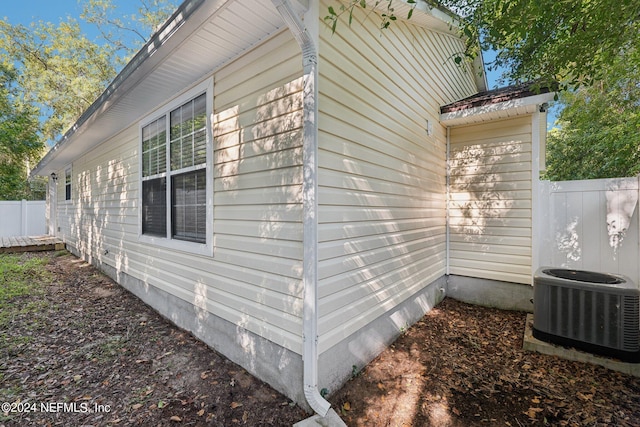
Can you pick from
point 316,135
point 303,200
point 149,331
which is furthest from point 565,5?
point 149,331

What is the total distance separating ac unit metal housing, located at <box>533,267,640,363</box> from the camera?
2787mm

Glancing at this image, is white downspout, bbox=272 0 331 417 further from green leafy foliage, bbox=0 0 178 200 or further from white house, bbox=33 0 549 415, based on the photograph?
green leafy foliage, bbox=0 0 178 200

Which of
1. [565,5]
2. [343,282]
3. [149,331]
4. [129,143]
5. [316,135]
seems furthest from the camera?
[129,143]

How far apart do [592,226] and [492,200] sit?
4.24 feet

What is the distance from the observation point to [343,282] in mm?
2648

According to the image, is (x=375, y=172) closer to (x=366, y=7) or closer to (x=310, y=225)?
(x=310, y=225)

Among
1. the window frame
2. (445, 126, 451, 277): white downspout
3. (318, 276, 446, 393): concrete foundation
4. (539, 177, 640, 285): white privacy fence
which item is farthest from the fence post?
(539, 177, 640, 285): white privacy fence

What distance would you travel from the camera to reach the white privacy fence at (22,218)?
42.4ft

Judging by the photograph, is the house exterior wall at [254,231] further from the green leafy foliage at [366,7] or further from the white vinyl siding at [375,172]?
the green leafy foliage at [366,7]

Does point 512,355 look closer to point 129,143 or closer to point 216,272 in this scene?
point 216,272

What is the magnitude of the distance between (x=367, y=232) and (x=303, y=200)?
1.03 meters

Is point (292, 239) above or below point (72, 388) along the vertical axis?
above

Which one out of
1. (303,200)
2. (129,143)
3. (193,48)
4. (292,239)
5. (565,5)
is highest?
(565,5)

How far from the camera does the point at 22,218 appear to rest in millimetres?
13438
